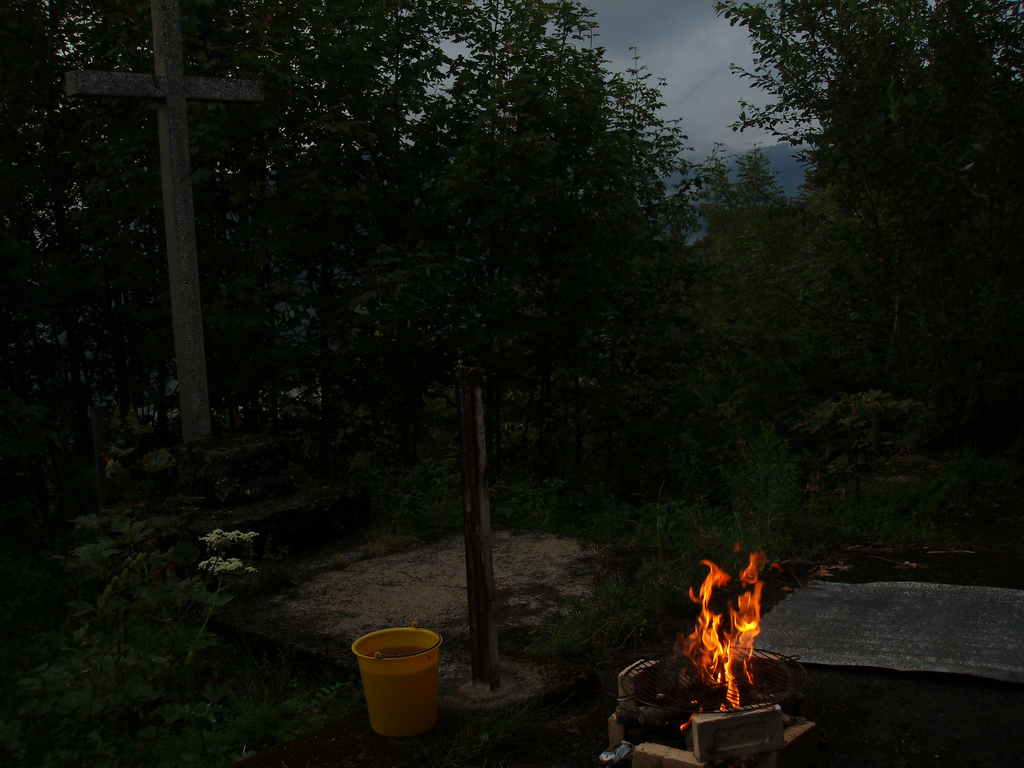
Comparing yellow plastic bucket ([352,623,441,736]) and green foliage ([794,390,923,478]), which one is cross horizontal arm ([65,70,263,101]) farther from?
green foliage ([794,390,923,478])

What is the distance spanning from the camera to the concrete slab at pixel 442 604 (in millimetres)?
3258

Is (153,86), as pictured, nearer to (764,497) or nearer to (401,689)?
(401,689)

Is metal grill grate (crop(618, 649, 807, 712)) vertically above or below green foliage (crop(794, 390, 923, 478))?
below

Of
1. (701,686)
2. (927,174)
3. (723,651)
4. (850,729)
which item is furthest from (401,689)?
(927,174)

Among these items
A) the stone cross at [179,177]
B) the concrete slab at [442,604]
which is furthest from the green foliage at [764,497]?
the stone cross at [179,177]

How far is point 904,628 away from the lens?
12.3 feet

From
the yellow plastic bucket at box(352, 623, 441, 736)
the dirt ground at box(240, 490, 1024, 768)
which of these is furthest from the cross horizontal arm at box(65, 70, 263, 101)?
the dirt ground at box(240, 490, 1024, 768)

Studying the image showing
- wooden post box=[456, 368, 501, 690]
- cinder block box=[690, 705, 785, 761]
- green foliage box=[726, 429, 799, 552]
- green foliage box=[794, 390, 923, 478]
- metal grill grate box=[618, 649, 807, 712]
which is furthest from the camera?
green foliage box=[794, 390, 923, 478]

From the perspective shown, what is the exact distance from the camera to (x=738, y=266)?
1014 centimetres

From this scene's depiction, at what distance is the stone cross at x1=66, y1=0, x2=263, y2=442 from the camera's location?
539cm

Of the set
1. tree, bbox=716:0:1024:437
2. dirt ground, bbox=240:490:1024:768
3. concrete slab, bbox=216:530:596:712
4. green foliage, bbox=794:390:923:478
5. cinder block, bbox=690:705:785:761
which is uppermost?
tree, bbox=716:0:1024:437

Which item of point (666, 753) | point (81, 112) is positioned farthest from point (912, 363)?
point (81, 112)

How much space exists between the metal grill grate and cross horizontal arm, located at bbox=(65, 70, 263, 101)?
4.85 metres

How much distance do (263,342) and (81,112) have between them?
258 cm
